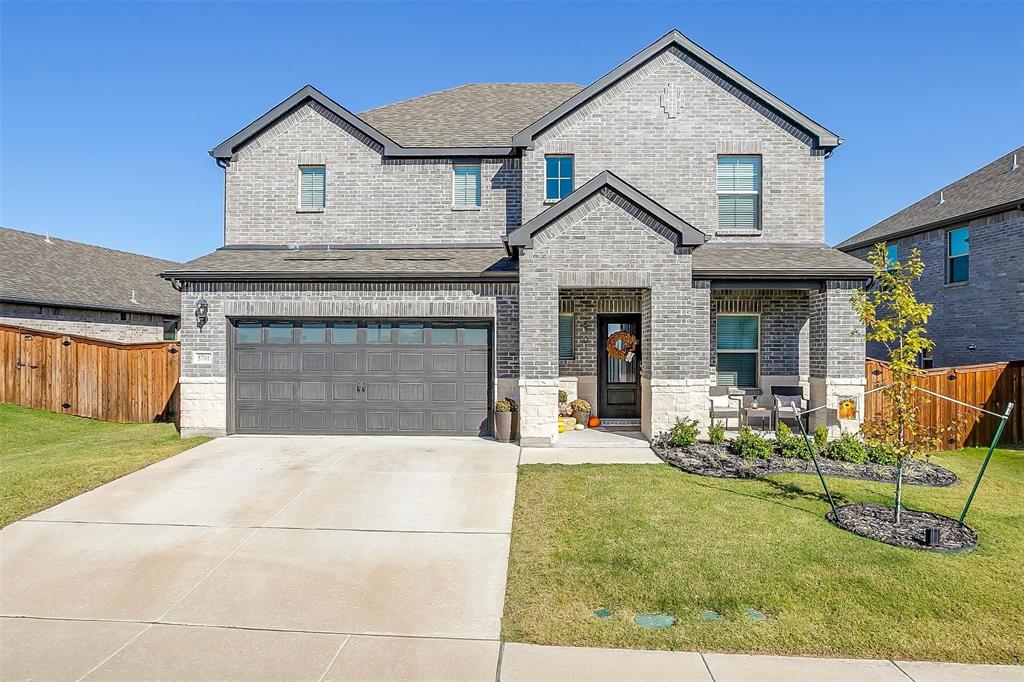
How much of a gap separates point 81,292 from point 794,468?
82.4ft

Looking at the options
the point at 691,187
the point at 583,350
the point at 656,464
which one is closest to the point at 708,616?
the point at 656,464

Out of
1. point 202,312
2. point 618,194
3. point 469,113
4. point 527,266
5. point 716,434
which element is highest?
point 469,113

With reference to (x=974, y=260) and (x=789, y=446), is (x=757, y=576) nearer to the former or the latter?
(x=789, y=446)

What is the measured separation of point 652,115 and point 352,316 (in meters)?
8.97

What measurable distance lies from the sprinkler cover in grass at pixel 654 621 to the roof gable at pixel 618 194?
7.96m

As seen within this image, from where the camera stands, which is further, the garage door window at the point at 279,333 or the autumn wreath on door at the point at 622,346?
the autumn wreath on door at the point at 622,346

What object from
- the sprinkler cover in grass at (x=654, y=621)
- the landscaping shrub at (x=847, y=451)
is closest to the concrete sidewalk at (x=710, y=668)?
the sprinkler cover in grass at (x=654, y=621)

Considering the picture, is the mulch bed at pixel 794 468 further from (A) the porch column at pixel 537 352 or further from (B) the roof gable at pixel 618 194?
(B) the roof gable at pixel 618 194

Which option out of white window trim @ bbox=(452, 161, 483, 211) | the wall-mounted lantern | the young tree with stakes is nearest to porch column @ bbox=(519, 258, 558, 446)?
white window trim @ bbox=(452, 161, 483, 211)

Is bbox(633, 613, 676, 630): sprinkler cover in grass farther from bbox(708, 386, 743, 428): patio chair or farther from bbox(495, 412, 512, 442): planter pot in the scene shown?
bbox(708, 386, 743, 428): patio chair

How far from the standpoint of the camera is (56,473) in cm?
888

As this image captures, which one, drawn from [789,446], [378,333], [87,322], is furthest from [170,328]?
[789,446]

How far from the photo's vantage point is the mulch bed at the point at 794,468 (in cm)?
891

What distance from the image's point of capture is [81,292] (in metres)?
20.9
